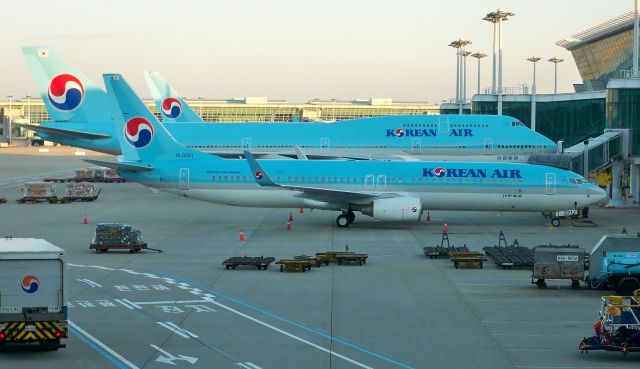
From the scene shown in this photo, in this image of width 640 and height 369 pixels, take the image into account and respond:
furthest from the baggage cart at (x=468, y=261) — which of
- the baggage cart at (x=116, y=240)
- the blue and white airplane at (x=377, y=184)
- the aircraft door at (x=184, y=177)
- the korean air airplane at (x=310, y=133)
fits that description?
the korean air airplane at (x=310, y=133)

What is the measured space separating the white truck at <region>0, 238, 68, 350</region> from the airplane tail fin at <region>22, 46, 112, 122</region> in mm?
45077

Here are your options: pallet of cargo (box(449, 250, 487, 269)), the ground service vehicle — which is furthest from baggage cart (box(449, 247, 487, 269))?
the ground service vehicle

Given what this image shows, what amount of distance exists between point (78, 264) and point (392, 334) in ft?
47.5

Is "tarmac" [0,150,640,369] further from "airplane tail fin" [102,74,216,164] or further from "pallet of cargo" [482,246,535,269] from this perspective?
"airplane tail fin" [102,74,216,164]

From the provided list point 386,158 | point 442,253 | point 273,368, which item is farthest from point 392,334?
point 386,158

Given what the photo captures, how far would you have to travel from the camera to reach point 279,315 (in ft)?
79.4

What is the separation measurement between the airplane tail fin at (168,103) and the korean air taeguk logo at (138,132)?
3410cm

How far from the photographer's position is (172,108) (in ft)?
267

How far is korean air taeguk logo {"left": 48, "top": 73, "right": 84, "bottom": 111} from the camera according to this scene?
6341 centimetres

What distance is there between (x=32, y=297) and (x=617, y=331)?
12267 mm

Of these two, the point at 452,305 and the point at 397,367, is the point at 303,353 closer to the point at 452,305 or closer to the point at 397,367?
the point at 397,367

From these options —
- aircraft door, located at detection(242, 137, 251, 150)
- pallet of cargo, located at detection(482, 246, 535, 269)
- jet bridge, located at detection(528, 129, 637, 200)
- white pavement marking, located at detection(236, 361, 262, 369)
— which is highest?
aircraft door, located at detection(242, 137, 251, 150)

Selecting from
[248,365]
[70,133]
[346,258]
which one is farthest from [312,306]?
[70,133]

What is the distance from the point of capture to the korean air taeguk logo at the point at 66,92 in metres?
63.4
